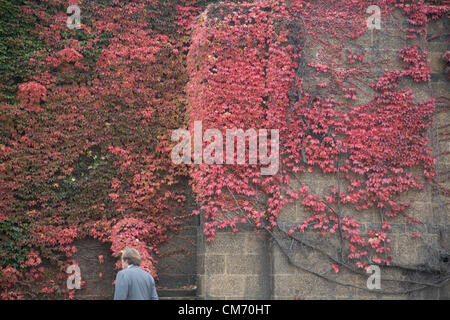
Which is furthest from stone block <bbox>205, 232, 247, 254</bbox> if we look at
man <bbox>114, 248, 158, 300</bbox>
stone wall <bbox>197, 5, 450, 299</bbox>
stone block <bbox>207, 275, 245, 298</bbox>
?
man <bbox>114, 248, 158, 300</bbox>

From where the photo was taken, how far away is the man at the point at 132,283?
4.58 m

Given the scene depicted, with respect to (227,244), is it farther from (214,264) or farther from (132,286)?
(132,286)

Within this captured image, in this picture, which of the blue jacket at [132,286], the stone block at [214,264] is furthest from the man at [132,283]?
the stone block at [214,264]

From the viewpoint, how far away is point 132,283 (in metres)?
4.60

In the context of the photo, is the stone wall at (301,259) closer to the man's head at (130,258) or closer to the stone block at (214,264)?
the stone block at (214,264)

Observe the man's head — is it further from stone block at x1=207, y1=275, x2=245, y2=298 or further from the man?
stone block at x1=207, y1=275, x2=245, y2=298

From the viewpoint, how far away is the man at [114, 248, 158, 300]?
4.58m

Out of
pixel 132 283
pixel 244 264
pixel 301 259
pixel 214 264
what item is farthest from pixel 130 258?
pixel 301 259

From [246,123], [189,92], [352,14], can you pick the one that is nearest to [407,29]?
[352,14]

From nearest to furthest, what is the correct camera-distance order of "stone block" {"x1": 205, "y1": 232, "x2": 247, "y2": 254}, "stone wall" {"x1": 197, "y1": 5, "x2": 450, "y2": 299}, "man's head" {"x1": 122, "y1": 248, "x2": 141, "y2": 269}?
"man's head" {"x1": 122, "y1": 248, "x2": 141, "y2": 269}, "stone wall" {"x1": 197, "y1": 5, "x2": 450, "y2": 299}, "stone block" {"x1": 205, "y1": 232, "x2": 247, "y2": 254}

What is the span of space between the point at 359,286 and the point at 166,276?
9.93ft

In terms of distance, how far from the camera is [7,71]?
796cm

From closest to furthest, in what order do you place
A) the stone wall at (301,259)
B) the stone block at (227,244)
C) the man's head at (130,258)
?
the man's head at (130,258) → the stone wall at (301,259) → the stone block at (227,244)

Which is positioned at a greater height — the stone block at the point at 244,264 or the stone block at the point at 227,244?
the stone block at the point at 227,244
